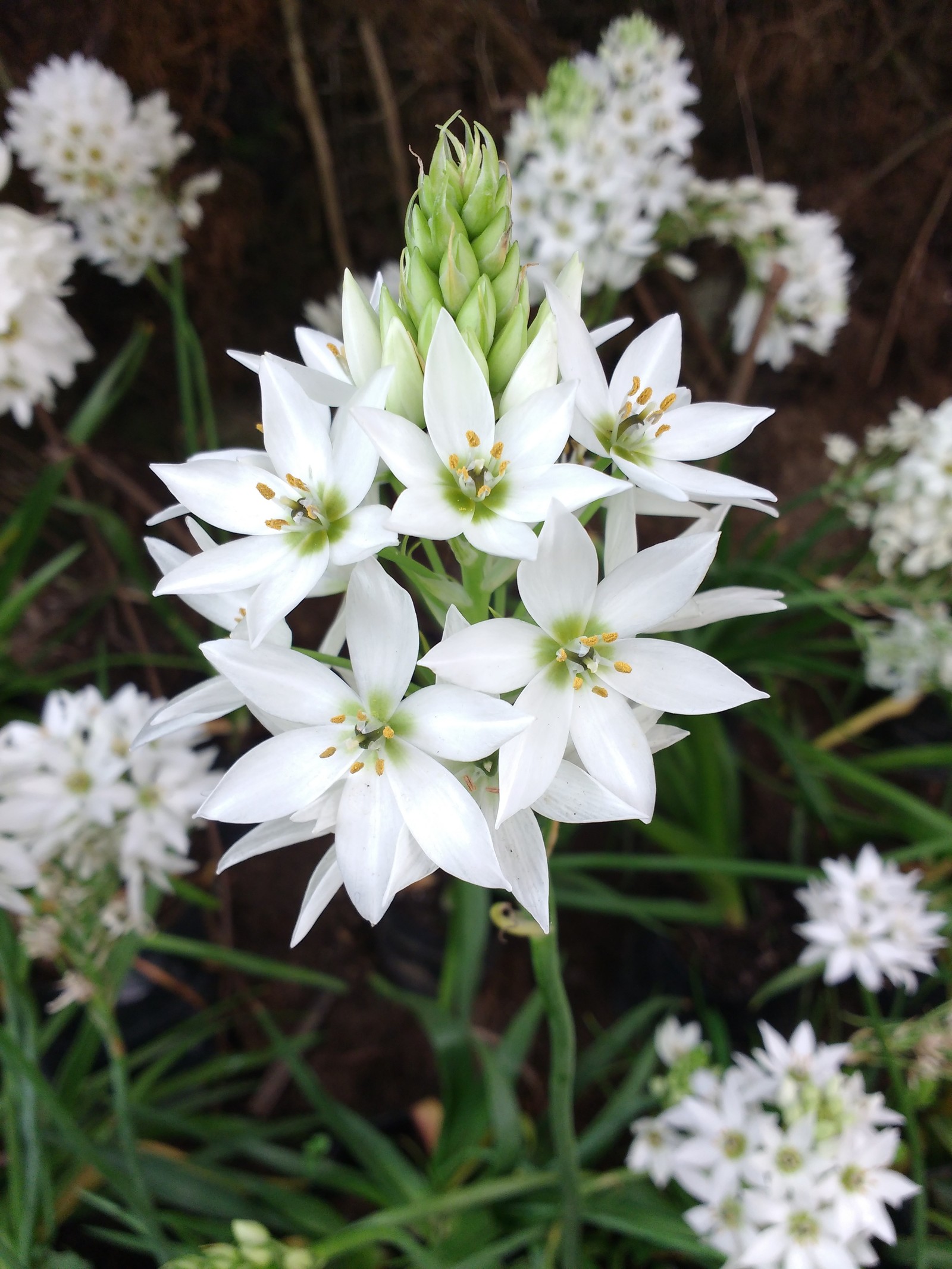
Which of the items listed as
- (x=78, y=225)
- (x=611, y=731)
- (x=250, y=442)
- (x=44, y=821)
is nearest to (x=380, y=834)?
(x=611, y=731)

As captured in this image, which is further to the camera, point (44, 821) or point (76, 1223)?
point (76, 1223)

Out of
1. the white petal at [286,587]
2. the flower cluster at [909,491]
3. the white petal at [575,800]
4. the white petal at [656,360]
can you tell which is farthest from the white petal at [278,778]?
the flower cluster at [909,491]

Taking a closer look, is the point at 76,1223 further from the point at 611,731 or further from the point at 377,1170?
the point at 611,731

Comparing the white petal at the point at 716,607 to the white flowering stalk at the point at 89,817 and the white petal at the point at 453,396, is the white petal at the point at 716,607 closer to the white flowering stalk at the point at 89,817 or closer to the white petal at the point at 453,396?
the white petal at the point at 453,396

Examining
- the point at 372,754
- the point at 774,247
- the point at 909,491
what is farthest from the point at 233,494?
the point at 774,247

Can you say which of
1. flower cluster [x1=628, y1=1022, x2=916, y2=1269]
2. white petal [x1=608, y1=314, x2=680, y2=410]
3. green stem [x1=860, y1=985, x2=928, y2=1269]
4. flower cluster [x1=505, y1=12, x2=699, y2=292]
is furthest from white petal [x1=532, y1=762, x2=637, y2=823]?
flower cluster [x1=505, y1=12, x2=699, y2=292]

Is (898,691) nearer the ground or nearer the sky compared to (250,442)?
nearer the ground

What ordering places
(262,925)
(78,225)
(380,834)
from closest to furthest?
(380,834), (78,225), (262,925)

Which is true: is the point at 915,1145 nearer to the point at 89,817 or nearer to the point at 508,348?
the point at 508,348
